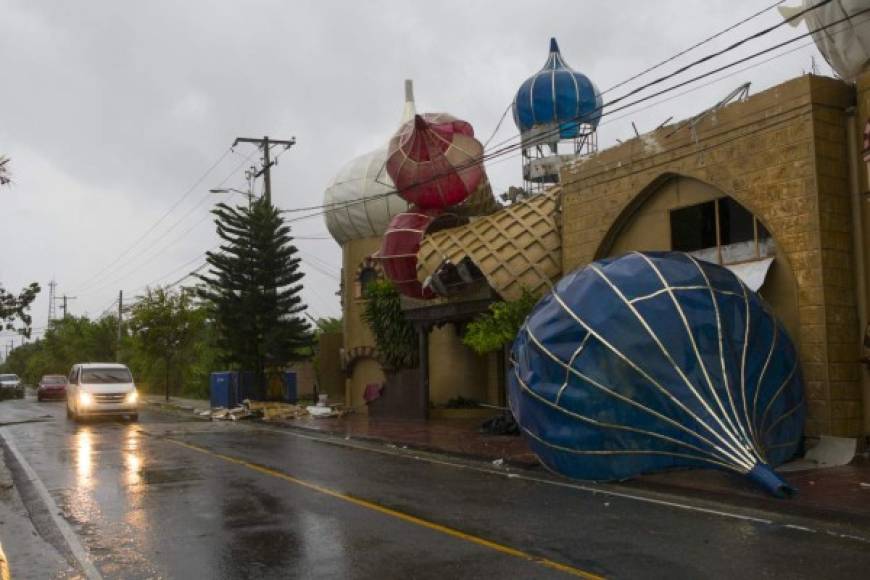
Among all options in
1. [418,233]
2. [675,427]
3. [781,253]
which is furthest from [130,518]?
[418,233]

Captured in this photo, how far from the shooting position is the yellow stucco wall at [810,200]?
1274 cm

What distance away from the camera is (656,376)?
10281 millimetres

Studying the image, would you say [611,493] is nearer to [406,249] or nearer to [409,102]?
[406,249]

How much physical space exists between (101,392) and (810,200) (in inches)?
829

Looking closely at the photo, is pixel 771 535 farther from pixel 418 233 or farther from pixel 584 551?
pixel 418 233

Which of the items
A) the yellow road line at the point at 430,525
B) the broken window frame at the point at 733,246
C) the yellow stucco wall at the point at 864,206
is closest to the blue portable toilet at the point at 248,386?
the yellow road line at the point at 430,525

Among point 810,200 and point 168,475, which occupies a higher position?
point 810,200

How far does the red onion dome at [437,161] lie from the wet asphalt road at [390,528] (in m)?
11.4

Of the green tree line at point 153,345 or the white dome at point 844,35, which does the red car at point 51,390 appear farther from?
the white dome at point 844,35

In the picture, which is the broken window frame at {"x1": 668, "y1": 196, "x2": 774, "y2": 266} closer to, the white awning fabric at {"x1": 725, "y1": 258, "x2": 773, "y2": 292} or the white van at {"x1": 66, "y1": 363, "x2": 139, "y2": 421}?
the white awning fabric at {"x1": 725, "y1": 258, "x2": 773, "y2": 292}

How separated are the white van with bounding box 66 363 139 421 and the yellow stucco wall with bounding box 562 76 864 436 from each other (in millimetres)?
19312

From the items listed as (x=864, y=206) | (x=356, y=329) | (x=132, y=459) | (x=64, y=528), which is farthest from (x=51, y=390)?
(x=864, y=206)

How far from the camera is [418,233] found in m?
23.9

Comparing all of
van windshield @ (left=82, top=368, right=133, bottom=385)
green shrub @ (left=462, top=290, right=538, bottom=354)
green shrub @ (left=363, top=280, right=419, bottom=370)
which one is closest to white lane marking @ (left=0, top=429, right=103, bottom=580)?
green shrub @ (left=462, top=290, right=538, bottom=354)
